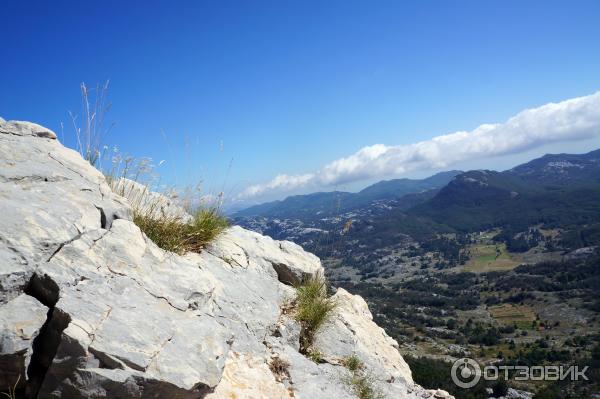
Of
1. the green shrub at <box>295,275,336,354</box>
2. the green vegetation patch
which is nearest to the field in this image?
the green shrub at <box>295,275,336,354</box>

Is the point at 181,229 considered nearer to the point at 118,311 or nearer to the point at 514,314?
the point at 118,311

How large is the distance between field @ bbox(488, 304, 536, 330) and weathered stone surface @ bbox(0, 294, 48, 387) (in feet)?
595

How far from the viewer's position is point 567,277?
633ft

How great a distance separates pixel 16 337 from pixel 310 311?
6.18 meters

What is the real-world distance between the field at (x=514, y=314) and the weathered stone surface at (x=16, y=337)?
181320mm

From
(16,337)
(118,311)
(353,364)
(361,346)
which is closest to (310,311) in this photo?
(353,364)

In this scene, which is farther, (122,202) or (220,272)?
(220,272)

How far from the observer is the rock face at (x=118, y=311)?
460 cm

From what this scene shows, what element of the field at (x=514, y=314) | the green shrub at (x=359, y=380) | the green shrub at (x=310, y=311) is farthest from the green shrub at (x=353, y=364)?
the field at (x=514, y=314)

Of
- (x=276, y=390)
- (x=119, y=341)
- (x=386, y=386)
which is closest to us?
(x=119, y=341)

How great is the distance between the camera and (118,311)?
533 cm

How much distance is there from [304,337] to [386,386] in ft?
6.90

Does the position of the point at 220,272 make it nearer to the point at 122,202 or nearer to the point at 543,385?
the point at 122,202

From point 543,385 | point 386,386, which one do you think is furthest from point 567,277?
point 386,386
